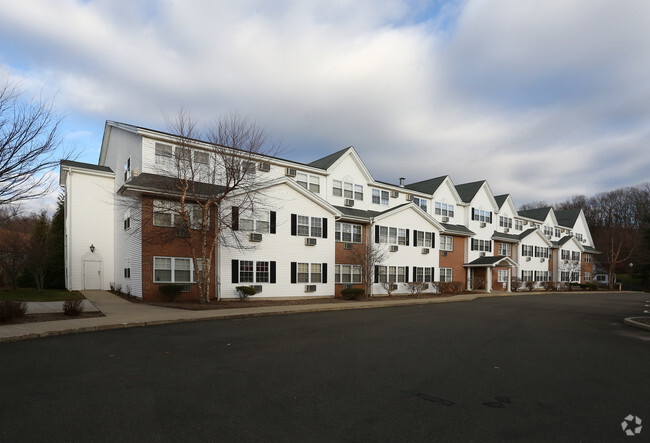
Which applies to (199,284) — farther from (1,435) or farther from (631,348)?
(631,348)

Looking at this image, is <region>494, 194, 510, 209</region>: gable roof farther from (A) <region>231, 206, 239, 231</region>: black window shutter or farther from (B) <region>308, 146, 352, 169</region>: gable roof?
(A) <region>231, 206, 239, 231</region>: black window shutter

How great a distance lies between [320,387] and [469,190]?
1550 inches

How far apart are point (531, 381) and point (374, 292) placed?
73.9 ft

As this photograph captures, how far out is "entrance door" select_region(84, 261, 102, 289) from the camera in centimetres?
2658

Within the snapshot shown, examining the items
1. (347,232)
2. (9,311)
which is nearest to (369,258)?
(347,232)

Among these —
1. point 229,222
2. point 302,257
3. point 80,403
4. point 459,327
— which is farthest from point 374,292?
point 80,403

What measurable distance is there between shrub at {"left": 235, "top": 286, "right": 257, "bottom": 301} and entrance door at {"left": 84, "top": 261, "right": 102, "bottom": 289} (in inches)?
488

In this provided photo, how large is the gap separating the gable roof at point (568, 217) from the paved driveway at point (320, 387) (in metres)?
55.4

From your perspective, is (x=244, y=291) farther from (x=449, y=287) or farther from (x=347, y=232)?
(x=449, y=287)

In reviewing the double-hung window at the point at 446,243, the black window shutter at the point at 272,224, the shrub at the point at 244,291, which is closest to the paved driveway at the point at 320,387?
the shrub at the point at 244,291

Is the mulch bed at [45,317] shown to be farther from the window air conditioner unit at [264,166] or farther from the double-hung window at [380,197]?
the double-hung window at [380,197]

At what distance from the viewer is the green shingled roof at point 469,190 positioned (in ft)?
133

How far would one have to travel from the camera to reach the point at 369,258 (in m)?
27.5

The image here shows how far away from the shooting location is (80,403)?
551 centimetres
